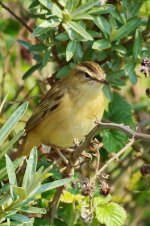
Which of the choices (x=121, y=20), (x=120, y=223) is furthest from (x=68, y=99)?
(x=120, y=223)

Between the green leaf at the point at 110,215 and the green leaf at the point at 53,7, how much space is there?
1.22 meters

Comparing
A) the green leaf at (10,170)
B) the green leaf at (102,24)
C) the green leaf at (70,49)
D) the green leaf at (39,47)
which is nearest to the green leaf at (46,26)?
the green leaf at (70,49)

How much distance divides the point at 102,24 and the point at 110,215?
123 cm

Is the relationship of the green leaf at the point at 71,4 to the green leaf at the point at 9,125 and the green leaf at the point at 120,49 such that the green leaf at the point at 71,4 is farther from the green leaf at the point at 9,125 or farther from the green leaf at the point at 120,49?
the green leaf at the point at 9,125

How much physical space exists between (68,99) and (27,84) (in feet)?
4.92

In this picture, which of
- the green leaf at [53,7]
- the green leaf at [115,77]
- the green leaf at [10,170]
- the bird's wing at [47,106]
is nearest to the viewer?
the green leaf at [10,170]

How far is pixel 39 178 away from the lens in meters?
3.25

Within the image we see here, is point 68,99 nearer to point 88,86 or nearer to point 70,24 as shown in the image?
point 88,86

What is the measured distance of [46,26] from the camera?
442 centimetres

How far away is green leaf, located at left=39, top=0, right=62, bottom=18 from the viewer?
14.3ft

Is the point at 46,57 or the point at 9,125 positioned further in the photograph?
the point at 46,57

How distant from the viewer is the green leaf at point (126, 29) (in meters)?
4.62

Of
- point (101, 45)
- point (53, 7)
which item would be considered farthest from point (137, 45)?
point (53, 7)

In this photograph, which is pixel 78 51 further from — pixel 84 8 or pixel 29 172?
pixel 29 172
